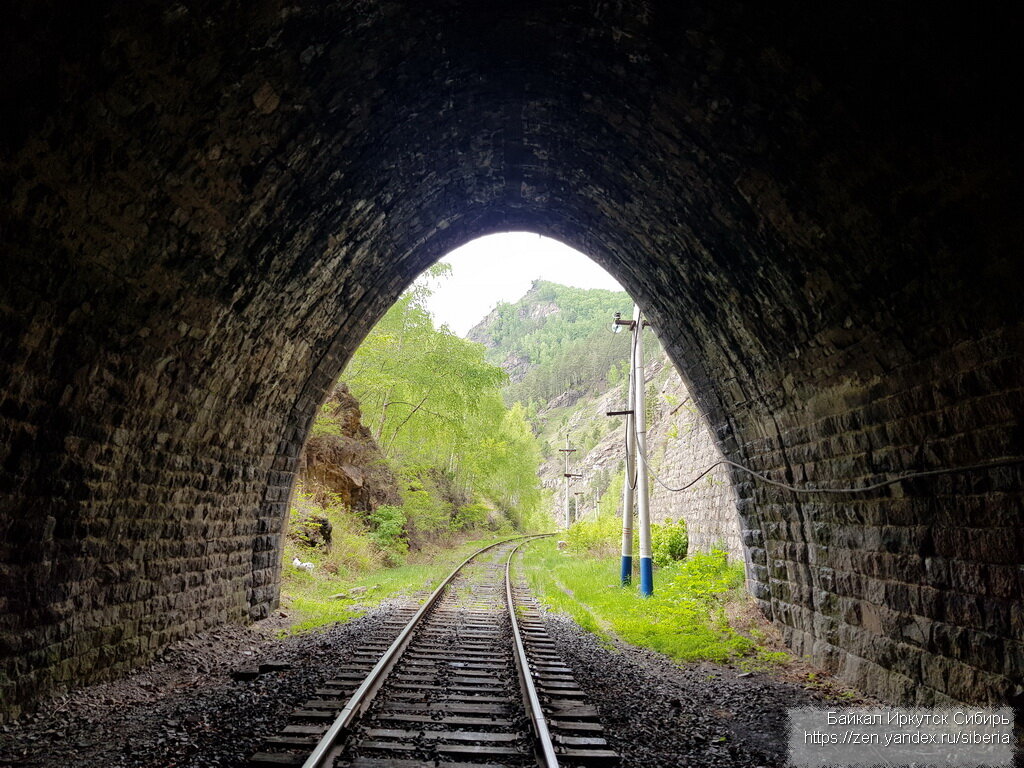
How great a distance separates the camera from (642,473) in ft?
39.9

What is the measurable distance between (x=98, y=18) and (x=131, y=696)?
16.5 ft

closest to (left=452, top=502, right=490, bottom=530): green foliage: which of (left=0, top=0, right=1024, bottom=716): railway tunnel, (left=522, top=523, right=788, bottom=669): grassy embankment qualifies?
(left=522, top=523, right=788, bottom=669): grassy embankment

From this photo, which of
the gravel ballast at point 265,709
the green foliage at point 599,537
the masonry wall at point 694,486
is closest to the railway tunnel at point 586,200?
the gravel ballast at point 265,709

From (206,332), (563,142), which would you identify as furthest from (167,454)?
(563,142)

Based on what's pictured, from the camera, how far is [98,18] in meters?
3.50

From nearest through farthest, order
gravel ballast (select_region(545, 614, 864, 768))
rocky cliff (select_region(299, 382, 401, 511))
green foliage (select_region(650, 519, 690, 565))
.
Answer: gravel ballast (select_region(545, 614, 864, 768)) < green foliage (select_region(650, 519, 690, 565)) < rocky cliff (select_region(299, 382, 401, 511))

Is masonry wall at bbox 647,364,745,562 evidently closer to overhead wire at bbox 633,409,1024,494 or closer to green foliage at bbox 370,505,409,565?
overhead wire at bbox 633,409,1024,494

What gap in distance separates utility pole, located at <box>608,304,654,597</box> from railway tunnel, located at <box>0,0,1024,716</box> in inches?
151

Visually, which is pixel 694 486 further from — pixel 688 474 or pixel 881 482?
pixel 881 482

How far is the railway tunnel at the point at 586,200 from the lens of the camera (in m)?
3.79

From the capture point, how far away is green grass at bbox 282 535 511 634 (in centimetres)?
957

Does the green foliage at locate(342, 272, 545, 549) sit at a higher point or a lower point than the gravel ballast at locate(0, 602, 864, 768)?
higher

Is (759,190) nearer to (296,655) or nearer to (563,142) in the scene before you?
(563,142)

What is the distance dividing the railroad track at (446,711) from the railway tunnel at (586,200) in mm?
2211
